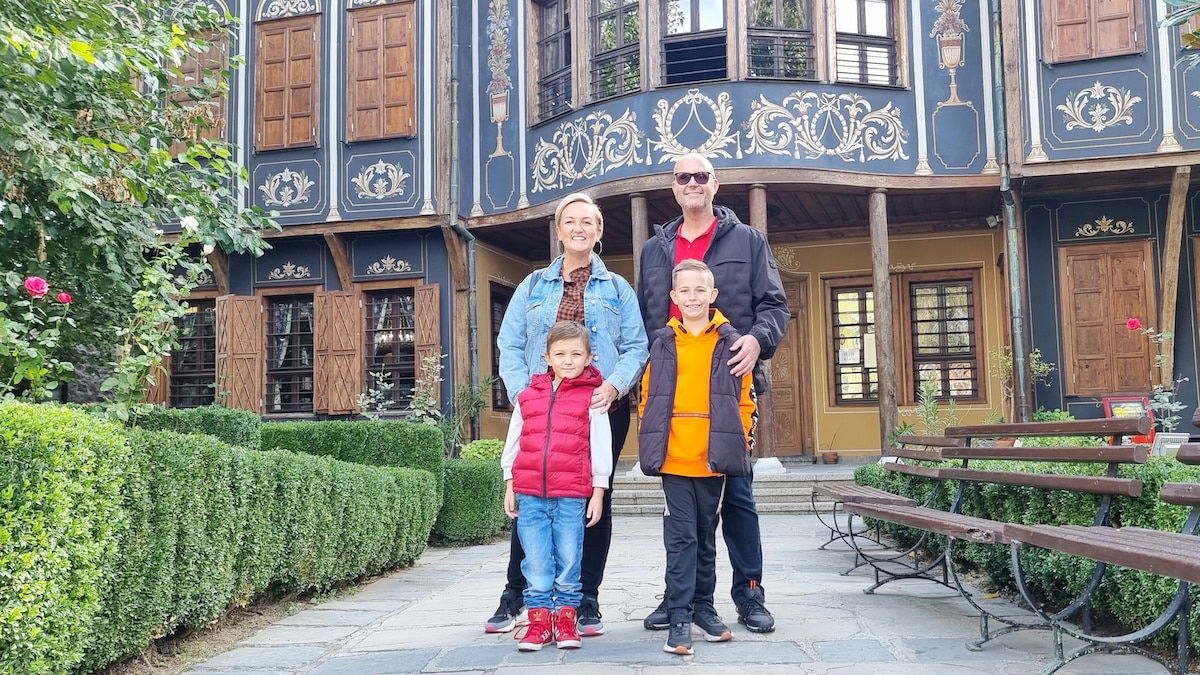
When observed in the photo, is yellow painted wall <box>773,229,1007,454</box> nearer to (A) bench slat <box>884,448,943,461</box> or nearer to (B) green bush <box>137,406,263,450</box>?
(A) bench slat <box>884,448,943,461</box>

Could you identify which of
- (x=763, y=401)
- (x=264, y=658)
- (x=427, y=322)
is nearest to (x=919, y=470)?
(x=264, y=658)

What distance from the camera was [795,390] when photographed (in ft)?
51.5

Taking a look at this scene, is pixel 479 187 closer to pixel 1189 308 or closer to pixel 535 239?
pixel 535 239

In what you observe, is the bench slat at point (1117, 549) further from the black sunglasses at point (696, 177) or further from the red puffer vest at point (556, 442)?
the black sunglasses at point (696, 177)

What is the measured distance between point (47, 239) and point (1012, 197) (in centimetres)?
1023

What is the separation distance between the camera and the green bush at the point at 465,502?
871 cm

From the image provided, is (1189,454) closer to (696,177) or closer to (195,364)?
(696,177)

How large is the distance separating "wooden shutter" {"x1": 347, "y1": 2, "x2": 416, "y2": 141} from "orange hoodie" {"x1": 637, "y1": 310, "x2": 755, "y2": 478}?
11.0 meters

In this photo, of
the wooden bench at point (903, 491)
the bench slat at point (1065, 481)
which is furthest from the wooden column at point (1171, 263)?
the bench slat at point (1065, 481)

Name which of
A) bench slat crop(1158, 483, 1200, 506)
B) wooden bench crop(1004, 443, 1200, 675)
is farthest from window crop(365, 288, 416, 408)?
bench slat crop(1158, 483, 1200, 506)

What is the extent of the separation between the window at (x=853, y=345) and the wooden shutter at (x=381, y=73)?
6.47 meters

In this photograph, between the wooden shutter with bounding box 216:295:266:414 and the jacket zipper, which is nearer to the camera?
the jacket zipper

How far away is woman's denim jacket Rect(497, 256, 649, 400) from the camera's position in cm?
423

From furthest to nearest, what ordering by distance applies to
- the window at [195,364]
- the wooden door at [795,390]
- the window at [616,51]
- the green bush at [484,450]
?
the wooden door at [795,390] < the window at [195,364] < the window at [616,51] < the green bush at [484,450]
